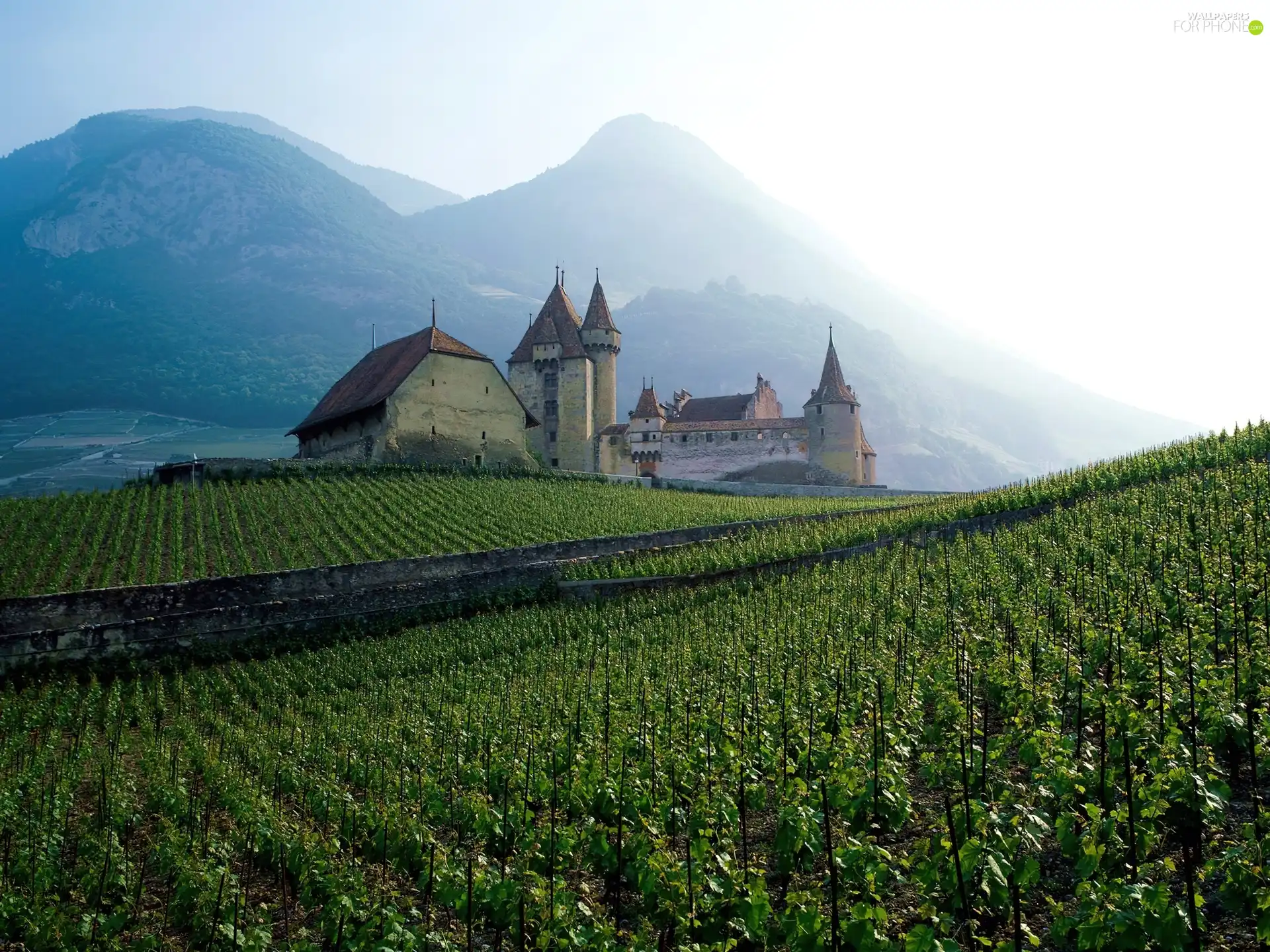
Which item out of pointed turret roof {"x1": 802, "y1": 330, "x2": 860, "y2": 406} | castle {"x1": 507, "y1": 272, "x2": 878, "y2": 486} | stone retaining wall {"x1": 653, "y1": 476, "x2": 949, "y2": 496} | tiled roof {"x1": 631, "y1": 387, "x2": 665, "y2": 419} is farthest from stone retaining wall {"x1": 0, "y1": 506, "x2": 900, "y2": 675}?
tiled roof {"x1": 631, "y1": 387, "x2": 665, "y2": 419}

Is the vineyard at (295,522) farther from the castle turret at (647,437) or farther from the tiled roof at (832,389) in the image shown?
the castle turret at (647,437)

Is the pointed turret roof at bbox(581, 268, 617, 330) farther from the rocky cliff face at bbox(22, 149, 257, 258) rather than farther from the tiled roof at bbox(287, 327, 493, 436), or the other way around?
the rocky cliff face at bbox(22, 149, 257, 258)

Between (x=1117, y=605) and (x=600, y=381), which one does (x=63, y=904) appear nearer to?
(x=1117, y=605)

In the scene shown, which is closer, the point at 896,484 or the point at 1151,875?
the point at 1151,875

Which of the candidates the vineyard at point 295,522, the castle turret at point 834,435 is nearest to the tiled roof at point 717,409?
the castle turret at point 834,435

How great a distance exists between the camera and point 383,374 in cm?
4681

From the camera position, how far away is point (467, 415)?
1812 inches

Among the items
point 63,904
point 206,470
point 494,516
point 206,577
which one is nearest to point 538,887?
point 63,904

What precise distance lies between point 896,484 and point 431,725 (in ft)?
486

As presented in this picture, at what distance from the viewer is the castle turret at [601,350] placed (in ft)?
206

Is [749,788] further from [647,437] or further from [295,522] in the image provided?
[647,437]

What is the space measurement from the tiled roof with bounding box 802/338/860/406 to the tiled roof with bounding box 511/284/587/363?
1776cm

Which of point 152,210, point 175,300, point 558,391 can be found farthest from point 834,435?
point 152,210

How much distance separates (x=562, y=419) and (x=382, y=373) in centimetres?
1613
